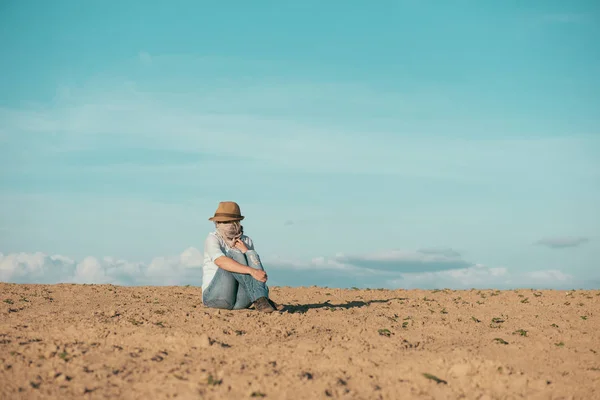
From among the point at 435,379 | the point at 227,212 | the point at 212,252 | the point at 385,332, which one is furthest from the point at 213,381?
the point at 227,212

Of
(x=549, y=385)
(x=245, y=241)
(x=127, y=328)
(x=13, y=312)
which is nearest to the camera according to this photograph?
(x=549, y=385)

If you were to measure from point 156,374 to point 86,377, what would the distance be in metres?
0.73

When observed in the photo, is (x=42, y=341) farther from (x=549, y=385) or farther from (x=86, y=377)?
(x=549, y=385)

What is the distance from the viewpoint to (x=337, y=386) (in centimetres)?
581

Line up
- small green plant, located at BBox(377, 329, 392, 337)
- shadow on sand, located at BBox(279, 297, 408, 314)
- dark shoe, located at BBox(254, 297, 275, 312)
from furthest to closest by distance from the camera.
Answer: shadow on sand, located at BBox(279, 297, 408, 314) < dark shoe, located at BBox(254, 297, 275, 312) < small green plant, located at BBox(377, 329, 392, 337)

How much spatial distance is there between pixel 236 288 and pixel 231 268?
696mm

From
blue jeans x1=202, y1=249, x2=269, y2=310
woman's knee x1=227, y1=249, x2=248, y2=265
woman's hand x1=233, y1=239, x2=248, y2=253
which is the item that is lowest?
blue jeans x1=202, y1=249, x2=269, y2=310

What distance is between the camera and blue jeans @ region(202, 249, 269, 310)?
→ 8969mm

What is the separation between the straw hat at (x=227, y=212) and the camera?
9.25 metres

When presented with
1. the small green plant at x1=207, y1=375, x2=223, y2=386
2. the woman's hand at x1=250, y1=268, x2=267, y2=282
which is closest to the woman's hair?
the woman's hand at x1=250, y1=268, x2=267, y2=282

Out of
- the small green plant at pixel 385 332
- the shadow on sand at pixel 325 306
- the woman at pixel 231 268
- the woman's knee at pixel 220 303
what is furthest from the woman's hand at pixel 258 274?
the small green plant at pixel 385 332

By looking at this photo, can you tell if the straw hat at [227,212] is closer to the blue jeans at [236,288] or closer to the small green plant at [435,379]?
the blue jeans at [236,288]

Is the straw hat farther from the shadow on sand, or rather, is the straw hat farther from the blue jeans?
the shadow on sand

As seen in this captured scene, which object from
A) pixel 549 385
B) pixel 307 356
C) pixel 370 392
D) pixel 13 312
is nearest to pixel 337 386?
pixel 370 392
